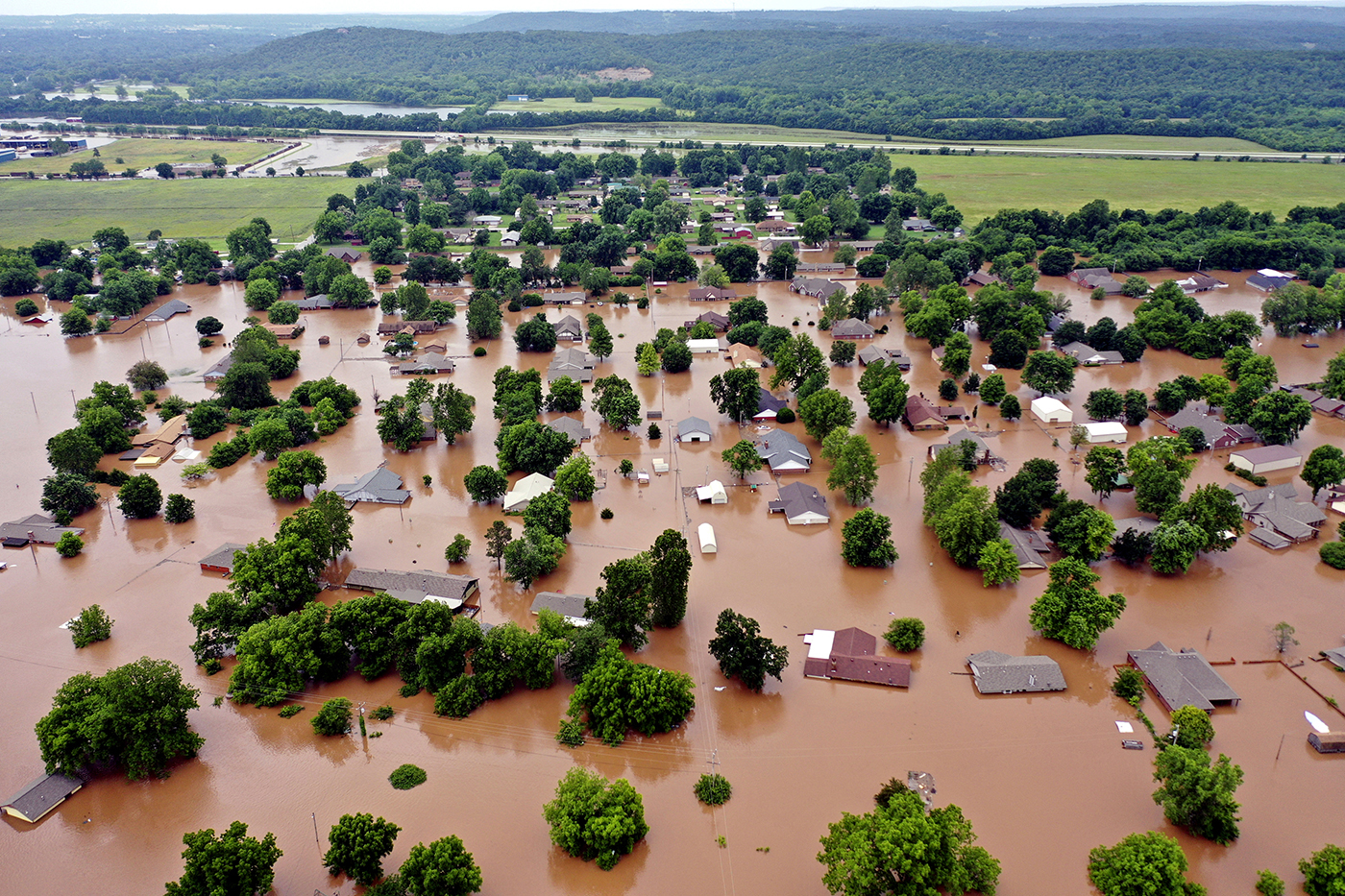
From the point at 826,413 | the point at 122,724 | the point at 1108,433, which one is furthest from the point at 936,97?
the point at 122,724

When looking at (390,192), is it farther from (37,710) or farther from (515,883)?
(515,883)

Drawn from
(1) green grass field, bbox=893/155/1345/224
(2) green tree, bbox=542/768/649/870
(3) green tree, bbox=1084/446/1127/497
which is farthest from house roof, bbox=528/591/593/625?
(1) green grass field, bbox=893/155/1345/224

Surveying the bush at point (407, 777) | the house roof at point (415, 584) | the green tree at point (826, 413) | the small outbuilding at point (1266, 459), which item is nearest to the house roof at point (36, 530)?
the house roof at point (415, 584)

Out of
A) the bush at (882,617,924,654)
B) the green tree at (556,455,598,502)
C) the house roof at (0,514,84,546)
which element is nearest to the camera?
the bush at (882,617,924,654)

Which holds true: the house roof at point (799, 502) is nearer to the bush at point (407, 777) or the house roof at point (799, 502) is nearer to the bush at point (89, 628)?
the bush at point (407, 777)

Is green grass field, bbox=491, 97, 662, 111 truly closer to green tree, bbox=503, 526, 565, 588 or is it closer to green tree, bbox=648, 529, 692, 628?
green tree, bbox=503, 526, 565, 588

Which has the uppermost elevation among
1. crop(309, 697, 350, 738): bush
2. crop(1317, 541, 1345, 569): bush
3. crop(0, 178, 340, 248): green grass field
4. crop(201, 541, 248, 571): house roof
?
crop(0, 178, 340, 248): green grass field

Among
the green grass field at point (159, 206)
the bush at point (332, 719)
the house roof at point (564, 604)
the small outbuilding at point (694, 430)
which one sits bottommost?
the bush at point (332, 719)
